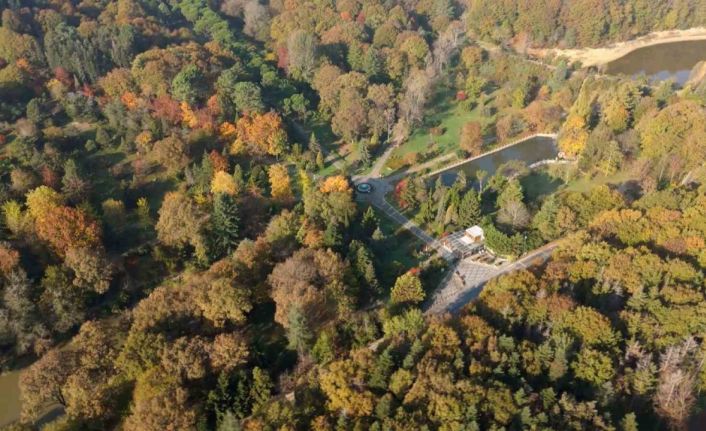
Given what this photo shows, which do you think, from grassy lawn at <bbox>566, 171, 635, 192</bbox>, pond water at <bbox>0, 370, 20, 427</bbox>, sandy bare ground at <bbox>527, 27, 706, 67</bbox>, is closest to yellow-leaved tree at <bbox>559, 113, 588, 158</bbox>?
grassy lawn at <bbox>566, 171, 635, 192</bbox>

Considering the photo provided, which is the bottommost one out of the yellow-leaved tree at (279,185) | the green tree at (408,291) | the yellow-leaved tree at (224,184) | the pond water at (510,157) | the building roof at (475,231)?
the pond water at (510,157)

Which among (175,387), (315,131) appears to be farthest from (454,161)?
(175,387)

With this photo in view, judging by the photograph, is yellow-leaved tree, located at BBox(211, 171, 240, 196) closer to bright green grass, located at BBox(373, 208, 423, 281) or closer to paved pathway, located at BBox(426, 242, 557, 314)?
bright green grass, located at BBox(373, 208, 423, 281)

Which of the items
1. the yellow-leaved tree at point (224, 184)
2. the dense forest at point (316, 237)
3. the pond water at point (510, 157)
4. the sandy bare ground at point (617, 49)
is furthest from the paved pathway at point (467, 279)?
the sandy bare ground at point (617, 49)

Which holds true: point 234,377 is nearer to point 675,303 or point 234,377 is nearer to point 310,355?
point 310,355

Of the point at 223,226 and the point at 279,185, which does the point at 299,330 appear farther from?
the point at 279,185

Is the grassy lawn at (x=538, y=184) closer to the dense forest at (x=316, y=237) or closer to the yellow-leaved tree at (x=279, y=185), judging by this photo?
the dense forest at (x=316, y=237)
